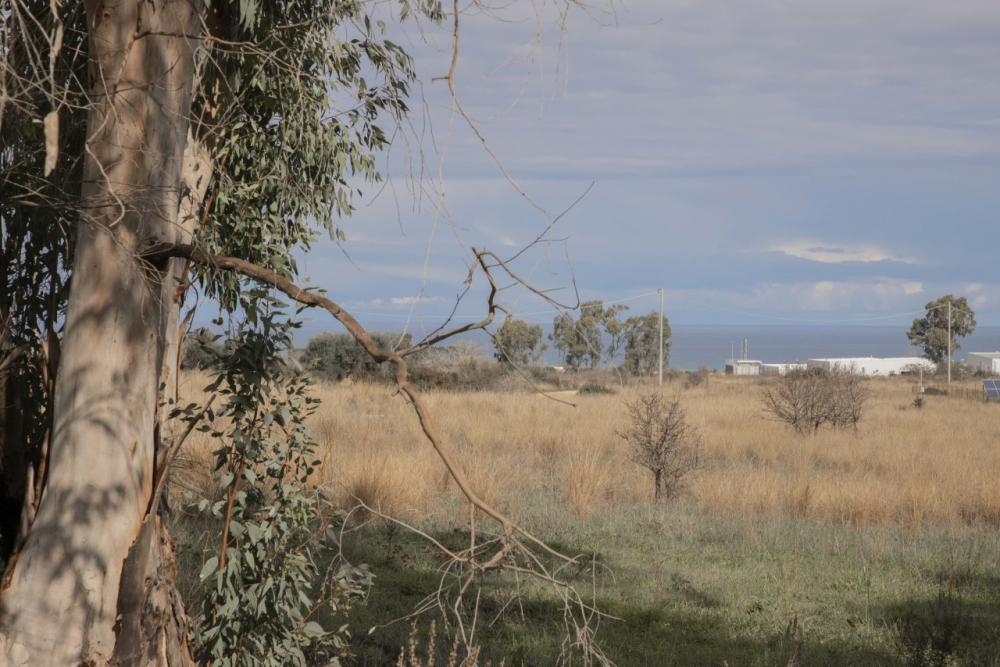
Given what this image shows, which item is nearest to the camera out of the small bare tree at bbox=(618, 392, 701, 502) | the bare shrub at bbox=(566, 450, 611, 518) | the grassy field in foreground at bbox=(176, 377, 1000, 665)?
the grassy field in foreground at bbox=(176, 377, 1000, 665)

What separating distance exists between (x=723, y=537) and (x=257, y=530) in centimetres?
588

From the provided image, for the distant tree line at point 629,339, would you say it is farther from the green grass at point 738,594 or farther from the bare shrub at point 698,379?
the green grass at point 738,594

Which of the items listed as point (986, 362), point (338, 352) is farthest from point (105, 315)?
point (986, 362)

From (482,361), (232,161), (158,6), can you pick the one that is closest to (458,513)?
(232,161)

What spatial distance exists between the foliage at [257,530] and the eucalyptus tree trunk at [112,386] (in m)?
0.48

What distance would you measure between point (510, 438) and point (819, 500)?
6139 millimetres

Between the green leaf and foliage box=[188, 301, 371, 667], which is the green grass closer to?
foliage box=[188, 301, 371, 667]

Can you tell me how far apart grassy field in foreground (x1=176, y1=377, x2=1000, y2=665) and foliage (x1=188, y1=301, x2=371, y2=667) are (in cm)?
67

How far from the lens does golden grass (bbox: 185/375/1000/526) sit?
34.0 ft

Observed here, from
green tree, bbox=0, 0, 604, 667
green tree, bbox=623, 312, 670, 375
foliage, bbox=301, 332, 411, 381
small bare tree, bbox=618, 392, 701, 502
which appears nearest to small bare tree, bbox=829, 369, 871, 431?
small bare tree, bbox=618, 392, 701, 502

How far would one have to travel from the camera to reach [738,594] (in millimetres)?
7191

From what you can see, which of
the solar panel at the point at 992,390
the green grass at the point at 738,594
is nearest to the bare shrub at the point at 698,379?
the solar panel at the point at 992,390

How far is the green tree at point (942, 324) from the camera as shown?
63.6m

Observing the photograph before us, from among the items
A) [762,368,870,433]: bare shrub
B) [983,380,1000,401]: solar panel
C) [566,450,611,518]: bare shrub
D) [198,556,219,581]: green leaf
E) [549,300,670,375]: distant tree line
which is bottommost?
[566,450,611,518]: bare shrub
